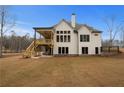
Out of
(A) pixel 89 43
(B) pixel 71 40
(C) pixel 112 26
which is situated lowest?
(A) pixel 89 43

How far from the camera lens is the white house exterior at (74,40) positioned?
2423 cm

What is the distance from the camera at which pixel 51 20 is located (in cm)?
2756

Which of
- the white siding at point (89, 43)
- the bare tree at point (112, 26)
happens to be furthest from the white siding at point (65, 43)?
the bare tree at point (112, 26)

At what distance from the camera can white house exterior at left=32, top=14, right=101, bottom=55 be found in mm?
24234

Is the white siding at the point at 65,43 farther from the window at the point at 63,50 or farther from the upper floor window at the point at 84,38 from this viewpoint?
the upper floor window at the point at 84,38

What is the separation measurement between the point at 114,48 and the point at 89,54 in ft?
20.7

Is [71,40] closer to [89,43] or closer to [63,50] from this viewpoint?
[63,50]

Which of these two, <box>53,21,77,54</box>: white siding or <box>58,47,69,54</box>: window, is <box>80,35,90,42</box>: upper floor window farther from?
<box>58,47,69,54</box>: window

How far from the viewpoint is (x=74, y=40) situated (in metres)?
24.6

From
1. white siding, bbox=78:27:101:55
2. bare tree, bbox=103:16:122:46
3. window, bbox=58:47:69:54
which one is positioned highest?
bare tree, bbox=103:16:122:46

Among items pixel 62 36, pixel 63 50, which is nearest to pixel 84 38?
pixel 62 36

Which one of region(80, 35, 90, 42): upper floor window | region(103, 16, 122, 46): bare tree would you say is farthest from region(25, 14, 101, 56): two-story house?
region(103, 16, 122, 46): bare tree

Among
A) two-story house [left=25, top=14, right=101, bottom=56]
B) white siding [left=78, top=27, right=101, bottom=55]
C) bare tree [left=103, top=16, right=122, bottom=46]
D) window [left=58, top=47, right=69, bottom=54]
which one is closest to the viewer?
two-story house [left=25, top=14, right=101, bottom=56]
